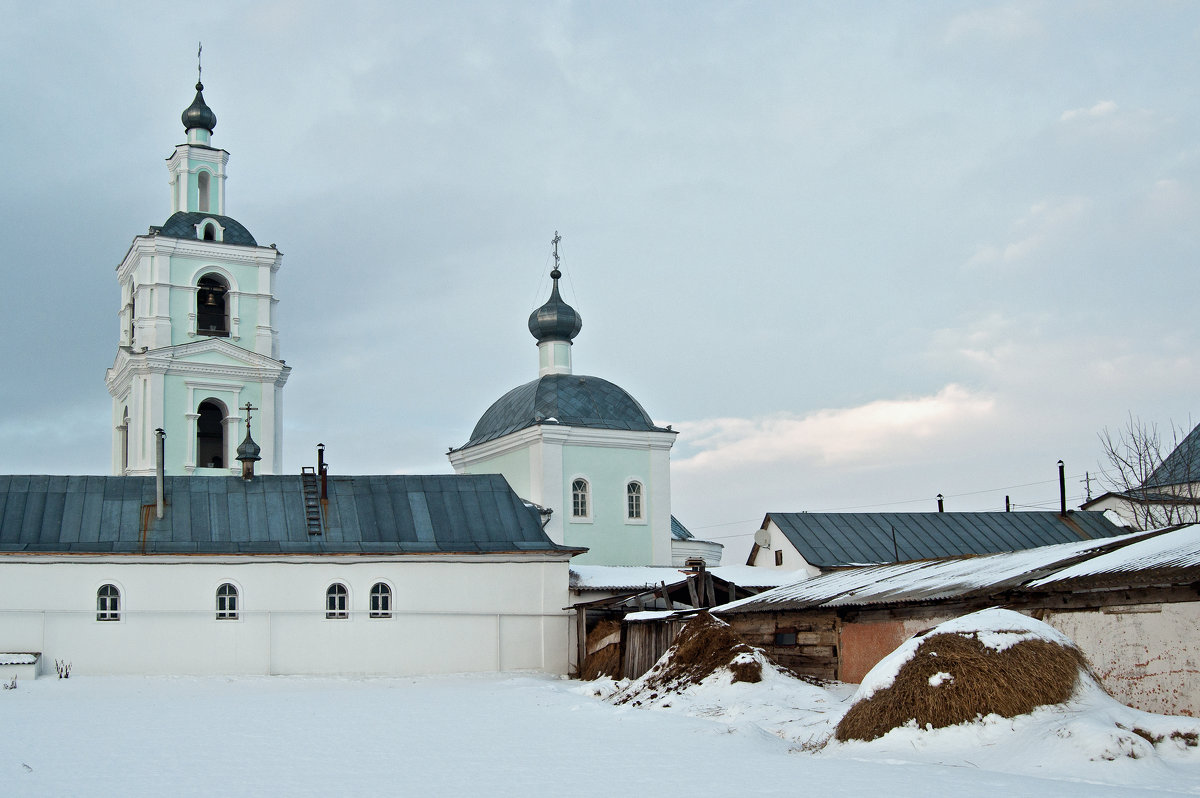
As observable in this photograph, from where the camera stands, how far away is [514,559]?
26547 millimetres

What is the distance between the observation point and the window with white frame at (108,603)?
2470 cm

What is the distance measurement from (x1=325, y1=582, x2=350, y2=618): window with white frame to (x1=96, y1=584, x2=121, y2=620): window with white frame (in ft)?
12.0

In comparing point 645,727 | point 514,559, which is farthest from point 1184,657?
point 514,559

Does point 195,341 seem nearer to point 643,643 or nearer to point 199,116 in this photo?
point 199,116

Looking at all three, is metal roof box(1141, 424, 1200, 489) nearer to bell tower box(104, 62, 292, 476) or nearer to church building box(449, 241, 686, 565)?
church building box(449, 241, 686, 565)

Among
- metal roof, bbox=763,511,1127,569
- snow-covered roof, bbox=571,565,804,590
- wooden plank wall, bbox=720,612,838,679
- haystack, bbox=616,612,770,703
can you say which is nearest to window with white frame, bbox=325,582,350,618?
snow-covered roof, bbox=571,565,804,590

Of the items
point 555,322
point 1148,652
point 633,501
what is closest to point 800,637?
point 1148,652

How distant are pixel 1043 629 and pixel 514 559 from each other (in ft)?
49.0

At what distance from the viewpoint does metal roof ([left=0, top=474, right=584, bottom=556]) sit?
2561 centimetres

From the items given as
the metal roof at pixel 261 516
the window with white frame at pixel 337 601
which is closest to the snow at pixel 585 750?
the window with white frame at pixel 337 601

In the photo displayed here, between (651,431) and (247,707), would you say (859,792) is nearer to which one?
(247,707)

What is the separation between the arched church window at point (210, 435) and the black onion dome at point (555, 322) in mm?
8108

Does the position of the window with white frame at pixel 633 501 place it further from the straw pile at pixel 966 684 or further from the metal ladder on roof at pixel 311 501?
the straw pile at pixel 966 684

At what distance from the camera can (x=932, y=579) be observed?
18.5 m
